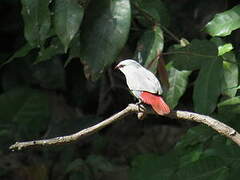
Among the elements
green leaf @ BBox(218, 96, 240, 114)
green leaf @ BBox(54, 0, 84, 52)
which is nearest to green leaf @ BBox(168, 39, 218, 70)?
green leaf @ BBox(218, 96, 240, 114)

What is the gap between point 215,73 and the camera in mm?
2203

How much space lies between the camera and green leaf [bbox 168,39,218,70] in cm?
222

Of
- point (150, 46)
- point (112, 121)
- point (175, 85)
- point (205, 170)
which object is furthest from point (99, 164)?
point (112, 121)

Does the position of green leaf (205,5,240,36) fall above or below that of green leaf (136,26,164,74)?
above

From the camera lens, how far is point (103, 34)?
79.5 inches

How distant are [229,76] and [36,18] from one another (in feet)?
2.53

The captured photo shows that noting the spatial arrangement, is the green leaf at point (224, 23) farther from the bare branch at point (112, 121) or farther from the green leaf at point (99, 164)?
the green leaf at point (99, 164)

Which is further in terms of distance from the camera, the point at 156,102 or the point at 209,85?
the point at 209,85

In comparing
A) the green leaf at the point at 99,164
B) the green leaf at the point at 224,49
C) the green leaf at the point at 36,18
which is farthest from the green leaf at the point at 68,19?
the green leaf at the point at 99,164

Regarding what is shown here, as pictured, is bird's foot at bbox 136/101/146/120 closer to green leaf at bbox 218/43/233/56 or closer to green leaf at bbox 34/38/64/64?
green leaf at bbox 218/43/233/56

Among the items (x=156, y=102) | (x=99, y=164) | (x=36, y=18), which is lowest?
(x=99, y=164)

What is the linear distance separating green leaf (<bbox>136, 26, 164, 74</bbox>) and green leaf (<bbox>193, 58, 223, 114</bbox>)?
7.4 inches

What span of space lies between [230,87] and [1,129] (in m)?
1.46

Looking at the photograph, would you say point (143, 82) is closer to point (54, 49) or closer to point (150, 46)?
point (150, 46)
